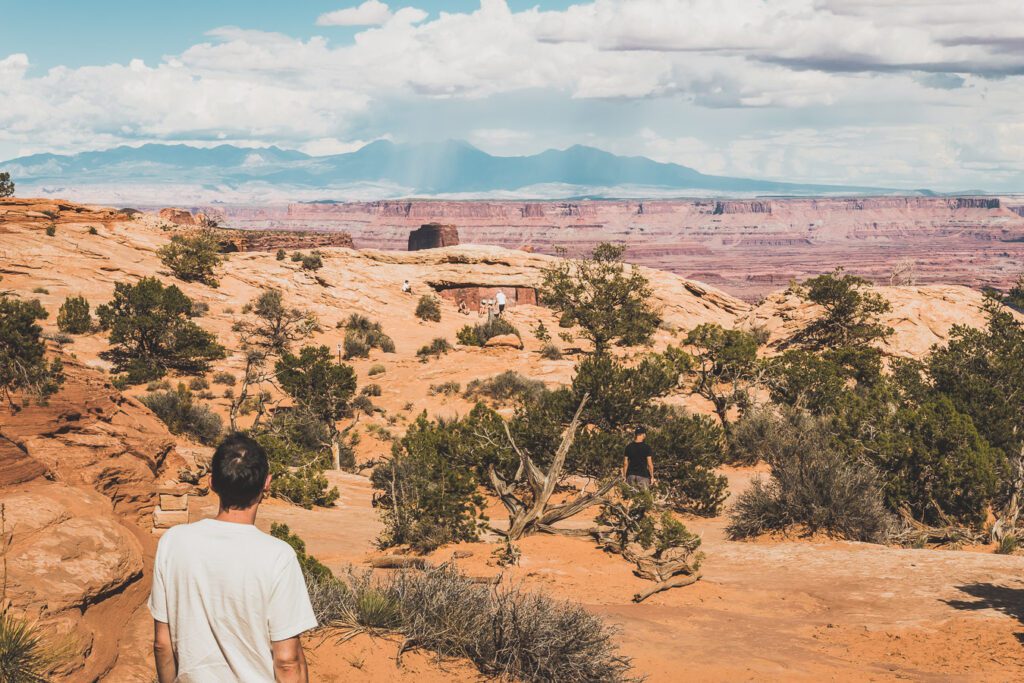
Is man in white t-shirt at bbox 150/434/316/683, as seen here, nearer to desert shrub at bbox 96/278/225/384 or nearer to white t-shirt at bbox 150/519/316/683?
white t-shirt at bbox 150/519/316/683

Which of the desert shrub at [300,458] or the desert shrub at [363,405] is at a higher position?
the desert shrub at [300,458]

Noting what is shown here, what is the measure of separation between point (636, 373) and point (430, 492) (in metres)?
7.82

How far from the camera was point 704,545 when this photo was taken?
1215 centimetres

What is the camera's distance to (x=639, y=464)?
12.5 meters

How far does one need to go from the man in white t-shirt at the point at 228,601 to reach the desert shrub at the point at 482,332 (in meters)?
31.8

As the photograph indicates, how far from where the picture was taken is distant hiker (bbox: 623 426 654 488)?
12.3 metres

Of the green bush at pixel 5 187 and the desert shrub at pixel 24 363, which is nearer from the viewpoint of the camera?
the desert shrub at pixel 24 363

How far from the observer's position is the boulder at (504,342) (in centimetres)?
3331

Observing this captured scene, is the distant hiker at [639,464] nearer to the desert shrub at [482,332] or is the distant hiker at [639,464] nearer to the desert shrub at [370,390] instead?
the desert shrub at [370,390]

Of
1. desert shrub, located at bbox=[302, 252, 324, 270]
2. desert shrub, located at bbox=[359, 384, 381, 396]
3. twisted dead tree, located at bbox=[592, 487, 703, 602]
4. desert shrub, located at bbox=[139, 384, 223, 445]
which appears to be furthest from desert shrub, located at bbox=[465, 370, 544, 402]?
desert shrub, located at bbox=[302, 252, 324, 270]

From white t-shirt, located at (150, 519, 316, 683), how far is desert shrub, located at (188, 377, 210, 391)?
2347cm

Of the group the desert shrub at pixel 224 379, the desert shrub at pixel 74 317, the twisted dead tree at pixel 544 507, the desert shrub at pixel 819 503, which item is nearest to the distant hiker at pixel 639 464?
the twisted dead tree at pixel 544 507

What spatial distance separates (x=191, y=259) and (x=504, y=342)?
57.3 feet

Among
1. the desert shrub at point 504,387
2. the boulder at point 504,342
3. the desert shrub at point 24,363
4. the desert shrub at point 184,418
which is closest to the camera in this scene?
the desert shrub at point 24,363
